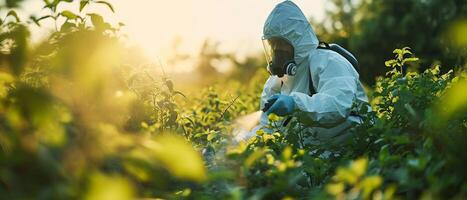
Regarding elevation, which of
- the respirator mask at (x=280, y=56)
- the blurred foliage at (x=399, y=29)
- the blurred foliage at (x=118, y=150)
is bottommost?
the blurred foliage at (x=118, y=150)

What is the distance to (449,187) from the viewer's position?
99.7 inches

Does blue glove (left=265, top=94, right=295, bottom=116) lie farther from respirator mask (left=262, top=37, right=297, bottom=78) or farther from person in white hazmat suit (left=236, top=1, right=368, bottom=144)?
respirator mask (left=262, top=37, right=297, bottom=78)

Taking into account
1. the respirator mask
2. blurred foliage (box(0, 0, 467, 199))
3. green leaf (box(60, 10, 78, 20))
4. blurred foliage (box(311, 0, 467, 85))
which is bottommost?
blurred foliage (box(0, 0, 467, 199))

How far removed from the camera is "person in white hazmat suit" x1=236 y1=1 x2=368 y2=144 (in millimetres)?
4742

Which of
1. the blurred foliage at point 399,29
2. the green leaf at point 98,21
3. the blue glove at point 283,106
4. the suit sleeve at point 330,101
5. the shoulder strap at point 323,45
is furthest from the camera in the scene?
the blurred foliage at point 399,29

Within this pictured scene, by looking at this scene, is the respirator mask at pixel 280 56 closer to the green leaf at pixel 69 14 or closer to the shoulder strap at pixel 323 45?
the shoulder strap at pixel 323 45

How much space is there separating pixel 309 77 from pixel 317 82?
22 centimetres

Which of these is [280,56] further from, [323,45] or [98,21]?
[98,21]

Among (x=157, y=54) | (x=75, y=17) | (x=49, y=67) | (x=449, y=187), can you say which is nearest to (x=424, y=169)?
(x=449, y=187)

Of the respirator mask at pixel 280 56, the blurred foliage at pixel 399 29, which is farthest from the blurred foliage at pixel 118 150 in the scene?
the blurred foliage at pixel 399 29

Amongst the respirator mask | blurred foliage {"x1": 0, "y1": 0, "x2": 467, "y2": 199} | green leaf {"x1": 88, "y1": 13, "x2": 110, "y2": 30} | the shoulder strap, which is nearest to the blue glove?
blurred foliage {"x1": 0, "y1": 0, "x2": 467, "y2": 199}

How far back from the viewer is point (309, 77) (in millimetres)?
5711

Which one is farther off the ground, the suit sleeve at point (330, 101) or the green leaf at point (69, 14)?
the green leaf at point (69, 14)

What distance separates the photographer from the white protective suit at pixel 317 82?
4.75 meters
